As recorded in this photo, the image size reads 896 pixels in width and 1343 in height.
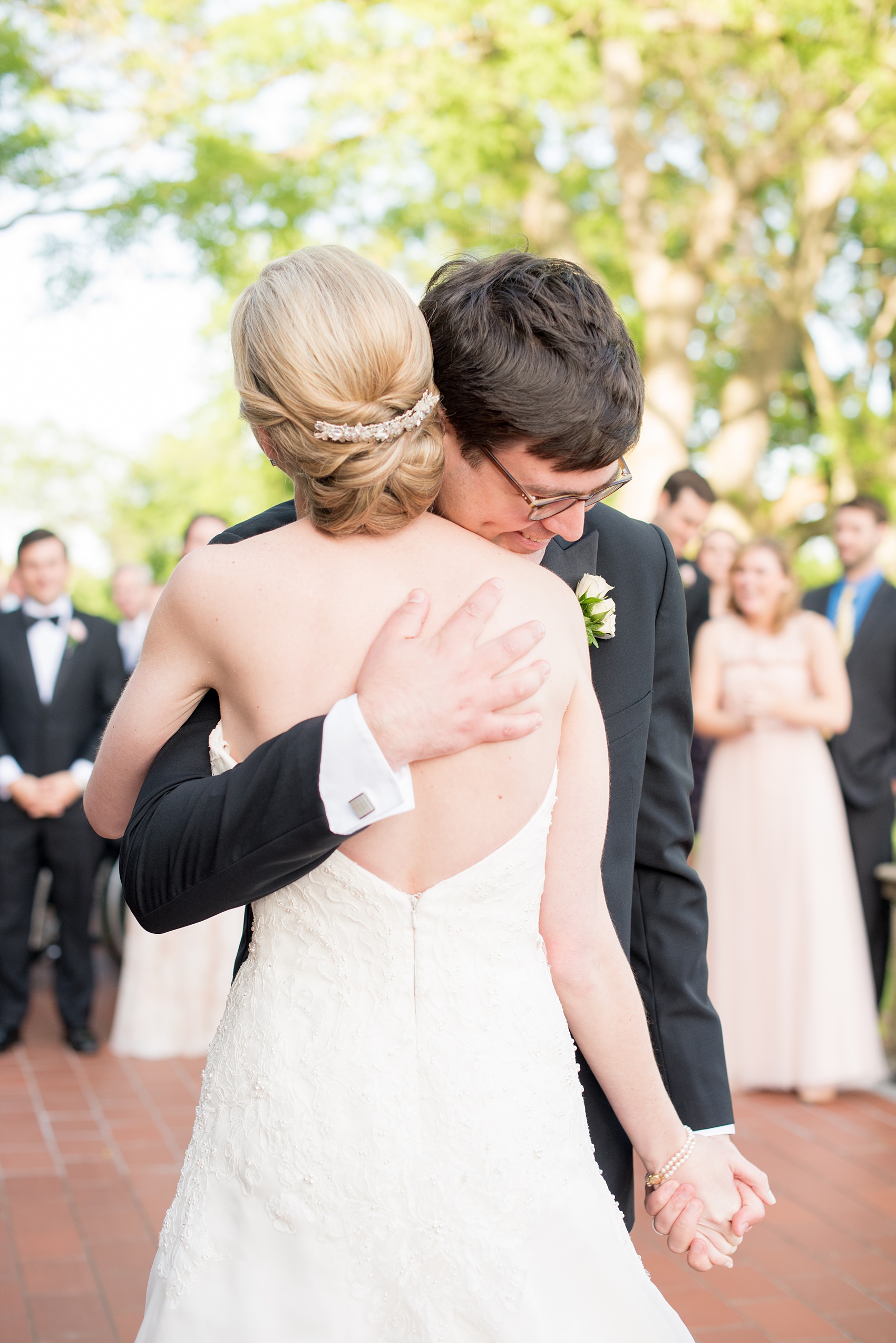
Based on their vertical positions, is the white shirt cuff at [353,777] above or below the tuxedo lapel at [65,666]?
above

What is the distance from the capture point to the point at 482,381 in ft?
5.17

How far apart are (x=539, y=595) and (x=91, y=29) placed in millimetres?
10878

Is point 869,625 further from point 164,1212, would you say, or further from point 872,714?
point 164,1212

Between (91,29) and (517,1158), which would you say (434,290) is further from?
(91,29)

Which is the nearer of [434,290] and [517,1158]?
[517,1158]

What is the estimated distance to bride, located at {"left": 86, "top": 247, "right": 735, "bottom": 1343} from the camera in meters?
1.45

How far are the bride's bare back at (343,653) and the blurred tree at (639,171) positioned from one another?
10157 mm

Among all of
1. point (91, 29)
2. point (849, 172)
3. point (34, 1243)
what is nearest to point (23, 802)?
point (34, 1243)

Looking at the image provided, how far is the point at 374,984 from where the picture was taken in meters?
1.52

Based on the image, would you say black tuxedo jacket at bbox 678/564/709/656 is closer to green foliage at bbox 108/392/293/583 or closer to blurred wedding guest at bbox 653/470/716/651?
blurred wedding guest at bbox 653/470/716/651

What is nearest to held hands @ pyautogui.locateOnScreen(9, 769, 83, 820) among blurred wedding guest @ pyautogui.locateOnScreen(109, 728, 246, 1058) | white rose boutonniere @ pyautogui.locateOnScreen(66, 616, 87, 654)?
white rose boutonniere @ pyautogui.locateOnScreen(66, 616, 87, 654)

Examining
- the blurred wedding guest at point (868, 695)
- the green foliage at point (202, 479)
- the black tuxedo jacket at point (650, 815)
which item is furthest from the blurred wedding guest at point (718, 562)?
the black tuxedo jacket at point (650, 815)

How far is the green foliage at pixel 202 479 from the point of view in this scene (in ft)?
66.0

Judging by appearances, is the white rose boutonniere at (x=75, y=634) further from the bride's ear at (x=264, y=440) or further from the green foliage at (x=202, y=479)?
the bride's ear at (x=264, y=440)
